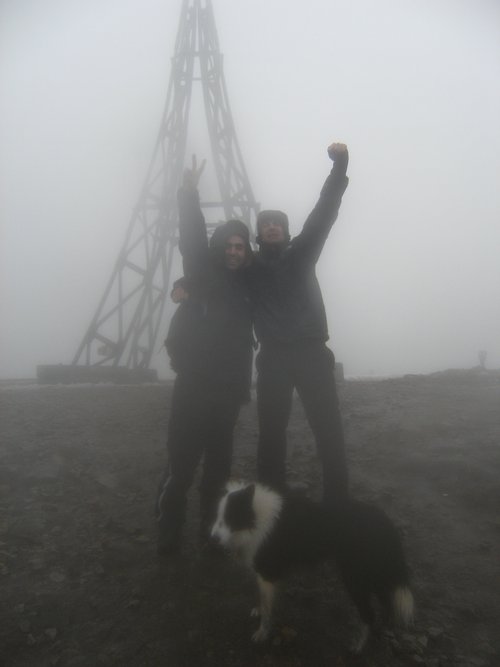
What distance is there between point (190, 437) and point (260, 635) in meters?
1.26

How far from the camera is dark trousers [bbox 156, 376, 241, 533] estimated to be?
11.5ft

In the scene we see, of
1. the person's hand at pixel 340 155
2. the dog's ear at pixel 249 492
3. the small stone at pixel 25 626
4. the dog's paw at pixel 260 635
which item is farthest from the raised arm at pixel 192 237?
the small stone at pixel 25 626

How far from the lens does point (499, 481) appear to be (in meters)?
4.47

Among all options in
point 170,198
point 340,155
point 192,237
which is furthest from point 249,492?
point 170,198

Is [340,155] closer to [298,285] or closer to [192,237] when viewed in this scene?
[298,285]

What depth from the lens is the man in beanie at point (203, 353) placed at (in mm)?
3502

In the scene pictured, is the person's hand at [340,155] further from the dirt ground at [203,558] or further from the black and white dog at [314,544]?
the dirt ground at [203,558]

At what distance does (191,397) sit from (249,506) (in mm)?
908

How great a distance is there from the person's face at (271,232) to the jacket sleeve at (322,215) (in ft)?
0.45

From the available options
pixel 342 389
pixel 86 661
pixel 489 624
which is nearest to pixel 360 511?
pixel 489 624

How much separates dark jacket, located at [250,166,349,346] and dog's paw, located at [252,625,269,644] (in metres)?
1.67

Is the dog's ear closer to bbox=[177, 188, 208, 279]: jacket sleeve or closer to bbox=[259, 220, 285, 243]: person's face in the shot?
bbox=[177, 188, 208, 279]: jacket sleeve

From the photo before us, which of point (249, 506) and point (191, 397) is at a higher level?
point (191, 397)

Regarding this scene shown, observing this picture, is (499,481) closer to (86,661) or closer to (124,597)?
(124,597)
